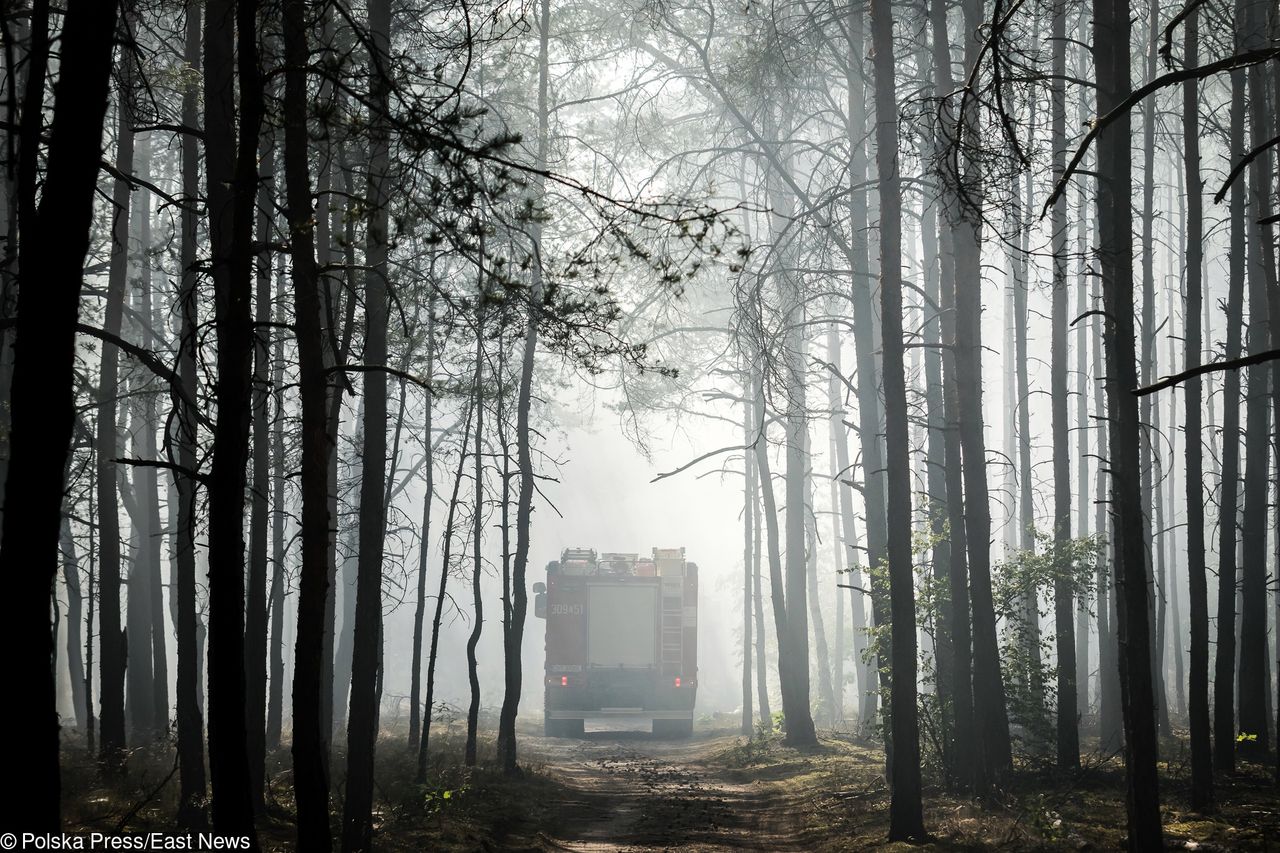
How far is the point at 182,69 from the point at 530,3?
482 centimetres

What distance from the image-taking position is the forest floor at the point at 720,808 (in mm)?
9156

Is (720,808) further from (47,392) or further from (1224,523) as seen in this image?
(47,392)

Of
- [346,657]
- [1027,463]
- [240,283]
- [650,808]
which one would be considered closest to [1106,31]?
[240,283]

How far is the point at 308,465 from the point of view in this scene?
23.1 ft

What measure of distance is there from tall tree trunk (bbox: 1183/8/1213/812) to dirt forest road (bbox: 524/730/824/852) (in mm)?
4091

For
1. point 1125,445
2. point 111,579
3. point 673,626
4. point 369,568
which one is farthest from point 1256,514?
point 673,626

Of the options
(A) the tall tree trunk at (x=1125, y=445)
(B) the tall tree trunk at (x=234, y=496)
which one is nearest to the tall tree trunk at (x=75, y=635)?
(B) the tall tree trunk at (x=234, y=496)

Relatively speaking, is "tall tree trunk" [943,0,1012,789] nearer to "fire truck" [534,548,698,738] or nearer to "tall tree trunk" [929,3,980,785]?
"tall tree trunk" [929,3,980,785]

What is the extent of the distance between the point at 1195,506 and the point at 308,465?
9998 millimetres

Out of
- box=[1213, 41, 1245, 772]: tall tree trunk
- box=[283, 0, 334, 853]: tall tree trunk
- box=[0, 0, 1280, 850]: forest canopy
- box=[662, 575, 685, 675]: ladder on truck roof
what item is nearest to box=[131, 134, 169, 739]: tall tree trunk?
box=[0, 0, 1280, 850]: forest canopy

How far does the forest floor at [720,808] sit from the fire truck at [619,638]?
791 cm

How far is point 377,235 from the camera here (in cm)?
559

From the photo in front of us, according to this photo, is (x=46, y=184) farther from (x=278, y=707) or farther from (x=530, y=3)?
(x=278, y=707)

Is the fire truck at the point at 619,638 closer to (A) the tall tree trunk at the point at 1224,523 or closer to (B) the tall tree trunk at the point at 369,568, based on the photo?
(A) the tall tree trunk at the point at 1224,523
